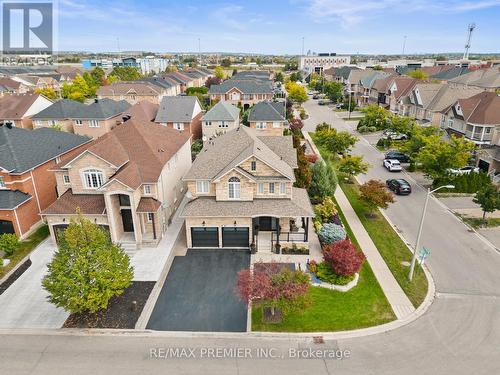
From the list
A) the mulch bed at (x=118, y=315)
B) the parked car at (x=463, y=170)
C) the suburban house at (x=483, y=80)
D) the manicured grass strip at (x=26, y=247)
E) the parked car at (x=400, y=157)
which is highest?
the suburban house at (x=483, y=80)

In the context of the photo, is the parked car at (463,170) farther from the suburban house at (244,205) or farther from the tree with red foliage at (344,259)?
the tree with red foliage at (344,259)

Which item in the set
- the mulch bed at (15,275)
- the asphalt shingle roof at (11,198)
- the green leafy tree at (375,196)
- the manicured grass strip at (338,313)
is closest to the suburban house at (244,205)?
the manicured grass strip at (338,313)

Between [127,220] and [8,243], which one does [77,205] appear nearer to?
[127,220]

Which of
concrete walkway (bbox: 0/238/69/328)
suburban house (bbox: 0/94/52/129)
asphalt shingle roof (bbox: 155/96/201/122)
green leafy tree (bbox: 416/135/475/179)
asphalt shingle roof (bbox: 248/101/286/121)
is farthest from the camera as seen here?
asphalt shingle roof (bbox: 248/101/286/121)

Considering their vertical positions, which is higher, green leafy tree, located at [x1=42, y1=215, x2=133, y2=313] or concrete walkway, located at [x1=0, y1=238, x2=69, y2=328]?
green leafy tree, located at [x1=42, y1=215, x2=133, y2=313]

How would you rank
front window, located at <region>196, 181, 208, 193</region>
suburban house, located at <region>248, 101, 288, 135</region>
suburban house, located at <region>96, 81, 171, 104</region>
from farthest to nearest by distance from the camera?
suburban house, located at <region>96, 81, 171, 104</region>, suburban house, located at <region>248, 101, 288, 135</region>, front window, located at <region>196, 181, 208, 193</region>

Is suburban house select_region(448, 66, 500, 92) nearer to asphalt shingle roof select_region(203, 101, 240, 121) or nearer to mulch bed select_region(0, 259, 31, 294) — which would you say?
asphalt shingle roof select_region(203, 101, 240, 121)

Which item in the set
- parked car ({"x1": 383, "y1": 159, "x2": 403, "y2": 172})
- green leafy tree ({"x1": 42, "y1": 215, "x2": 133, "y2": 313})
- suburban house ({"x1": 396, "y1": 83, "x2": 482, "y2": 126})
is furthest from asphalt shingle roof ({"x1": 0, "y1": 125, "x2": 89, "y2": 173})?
suburban house ({"x1": 396, "y1": 83, "x2": 482, "y2": 126})
